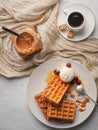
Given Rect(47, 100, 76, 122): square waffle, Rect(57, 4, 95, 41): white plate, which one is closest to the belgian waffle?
Rect(47, 100, 76, 122): square waffle

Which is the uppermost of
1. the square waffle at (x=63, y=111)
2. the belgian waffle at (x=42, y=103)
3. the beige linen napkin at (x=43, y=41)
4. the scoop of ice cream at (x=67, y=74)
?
the beige linen napkin at (x=43, y=41)

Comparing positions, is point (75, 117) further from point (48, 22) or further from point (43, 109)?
point (48, 22)

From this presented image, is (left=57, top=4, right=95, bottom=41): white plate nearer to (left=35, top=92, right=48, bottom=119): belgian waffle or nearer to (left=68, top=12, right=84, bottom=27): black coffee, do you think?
(left=68, top=12, right=84, bottom=27): black coffee

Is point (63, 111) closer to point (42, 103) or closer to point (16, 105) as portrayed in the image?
point (42, 103)

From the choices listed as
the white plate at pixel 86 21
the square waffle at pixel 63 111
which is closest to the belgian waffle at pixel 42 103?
the square waffle at pixel 63 111

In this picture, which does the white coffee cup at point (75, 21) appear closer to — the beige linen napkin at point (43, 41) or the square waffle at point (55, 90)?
the beige linen napkin at point (43, 41)

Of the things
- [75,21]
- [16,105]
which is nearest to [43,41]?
[75,21]
